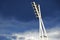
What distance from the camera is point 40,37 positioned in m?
67.9

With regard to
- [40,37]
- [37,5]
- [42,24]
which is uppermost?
[37,5]

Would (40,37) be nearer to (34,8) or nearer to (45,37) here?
(45,37)

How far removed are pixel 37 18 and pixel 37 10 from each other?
311 centimetres

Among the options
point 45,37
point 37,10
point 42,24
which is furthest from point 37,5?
point 45,37

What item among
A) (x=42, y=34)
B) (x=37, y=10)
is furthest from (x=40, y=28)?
(x=37, y=10)

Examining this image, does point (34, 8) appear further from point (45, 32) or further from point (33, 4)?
point (45, 32)

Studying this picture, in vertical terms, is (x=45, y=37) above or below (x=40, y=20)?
below

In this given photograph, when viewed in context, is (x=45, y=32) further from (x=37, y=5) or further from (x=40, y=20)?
(x=37, y=5)

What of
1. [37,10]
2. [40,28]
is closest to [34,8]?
[37,10]

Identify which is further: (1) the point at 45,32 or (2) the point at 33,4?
(1) the point at 45,32

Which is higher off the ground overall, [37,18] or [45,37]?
[37,18]

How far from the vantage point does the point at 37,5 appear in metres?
69.1

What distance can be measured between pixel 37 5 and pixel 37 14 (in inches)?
131

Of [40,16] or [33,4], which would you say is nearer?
[33,4]
